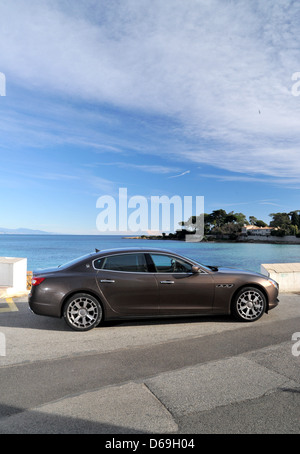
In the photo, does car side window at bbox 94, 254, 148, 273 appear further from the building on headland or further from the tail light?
the building on headland

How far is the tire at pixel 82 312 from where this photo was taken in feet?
19.7

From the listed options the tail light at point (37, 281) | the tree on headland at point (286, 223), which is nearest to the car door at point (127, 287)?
the tail light at point (37, 281)

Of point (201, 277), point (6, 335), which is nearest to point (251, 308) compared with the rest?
point (201, 277)

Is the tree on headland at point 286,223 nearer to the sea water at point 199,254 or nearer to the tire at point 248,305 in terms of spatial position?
the sea water at point 199,254

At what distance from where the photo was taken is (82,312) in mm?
6039

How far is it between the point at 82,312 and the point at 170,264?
6.20 feet

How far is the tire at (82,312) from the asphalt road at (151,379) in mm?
187

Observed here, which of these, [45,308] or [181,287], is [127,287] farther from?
[45,308]

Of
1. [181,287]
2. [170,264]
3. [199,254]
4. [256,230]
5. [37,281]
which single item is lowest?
[199,254]

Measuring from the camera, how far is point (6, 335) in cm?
568

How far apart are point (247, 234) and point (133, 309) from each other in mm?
170810

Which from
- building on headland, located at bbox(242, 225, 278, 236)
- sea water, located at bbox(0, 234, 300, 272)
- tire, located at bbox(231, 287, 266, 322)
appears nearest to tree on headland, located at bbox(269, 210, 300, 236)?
building on headland, located at bbox(242, 225, 278, 236)

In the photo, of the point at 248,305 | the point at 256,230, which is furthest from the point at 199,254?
the point at 248,305
